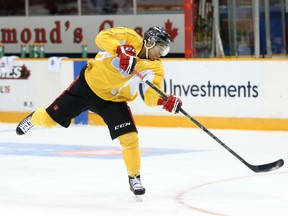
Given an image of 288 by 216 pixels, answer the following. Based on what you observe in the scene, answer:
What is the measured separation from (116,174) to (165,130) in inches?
137

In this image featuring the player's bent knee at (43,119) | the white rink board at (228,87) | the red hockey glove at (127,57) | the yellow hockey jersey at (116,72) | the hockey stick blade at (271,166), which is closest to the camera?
the red hockey glove at (127,57)

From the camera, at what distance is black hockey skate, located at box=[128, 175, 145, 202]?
6.32m

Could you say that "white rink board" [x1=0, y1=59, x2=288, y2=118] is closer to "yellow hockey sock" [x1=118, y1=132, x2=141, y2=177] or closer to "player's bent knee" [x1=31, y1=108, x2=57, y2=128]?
"player's bent knee" [x1=31, y1=108, x2=57, y2=128]

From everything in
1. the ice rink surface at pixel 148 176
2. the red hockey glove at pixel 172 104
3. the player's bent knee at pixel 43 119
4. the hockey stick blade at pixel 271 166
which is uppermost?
the red hockey glove at pixel 172 104

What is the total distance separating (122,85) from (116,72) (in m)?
0.10

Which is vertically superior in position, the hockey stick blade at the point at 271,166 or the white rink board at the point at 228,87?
the white rink board at the point at 228,87

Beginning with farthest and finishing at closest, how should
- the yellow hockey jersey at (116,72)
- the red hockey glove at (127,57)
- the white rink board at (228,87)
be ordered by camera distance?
the white rink board at (228,87) → the yellow hockey jersey at (116,72) → the red hockey glove at (127,57)

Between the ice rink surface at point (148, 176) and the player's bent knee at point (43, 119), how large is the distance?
456 millimetres

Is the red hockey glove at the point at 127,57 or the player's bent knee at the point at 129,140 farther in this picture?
the player's bent knee at the point at 129,140

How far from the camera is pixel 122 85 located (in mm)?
6430

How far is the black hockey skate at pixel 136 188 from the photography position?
6.32m

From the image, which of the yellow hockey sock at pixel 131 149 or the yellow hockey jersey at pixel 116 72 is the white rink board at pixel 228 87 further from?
the yellow hockey sock at pixel 131 149

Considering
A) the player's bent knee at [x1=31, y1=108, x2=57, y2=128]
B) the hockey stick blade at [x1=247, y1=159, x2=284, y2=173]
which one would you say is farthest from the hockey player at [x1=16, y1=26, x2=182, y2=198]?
the hockey stick blade at [x1=247, y1=159, x2=284, y2=173]

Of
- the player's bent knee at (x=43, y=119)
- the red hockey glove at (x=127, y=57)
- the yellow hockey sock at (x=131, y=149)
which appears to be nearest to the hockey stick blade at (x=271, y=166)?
the yellow hockey sock at (x=131, y=149)
